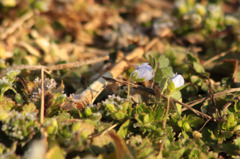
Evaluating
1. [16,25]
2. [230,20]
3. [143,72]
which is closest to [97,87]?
[143,72]

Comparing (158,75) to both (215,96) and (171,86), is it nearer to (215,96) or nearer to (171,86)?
(171,86)

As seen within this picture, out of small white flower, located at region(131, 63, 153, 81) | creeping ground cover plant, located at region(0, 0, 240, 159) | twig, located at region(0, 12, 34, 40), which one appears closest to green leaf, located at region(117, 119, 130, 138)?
creeping ground cover plant, located at region(0, 0, 240, 159)

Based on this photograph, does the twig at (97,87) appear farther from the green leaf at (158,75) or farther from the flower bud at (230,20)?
the flower bud at (230,20)

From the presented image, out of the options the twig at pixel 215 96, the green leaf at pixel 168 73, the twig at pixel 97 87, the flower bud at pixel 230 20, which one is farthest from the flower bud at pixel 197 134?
the flower bud at pixel 230 20

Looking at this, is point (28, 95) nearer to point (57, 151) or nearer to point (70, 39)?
point (57, 151)

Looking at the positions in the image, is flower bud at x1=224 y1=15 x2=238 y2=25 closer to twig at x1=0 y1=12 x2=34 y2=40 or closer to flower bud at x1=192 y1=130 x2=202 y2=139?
flower bud at x1=192 y1=130 x2=202 y2=139

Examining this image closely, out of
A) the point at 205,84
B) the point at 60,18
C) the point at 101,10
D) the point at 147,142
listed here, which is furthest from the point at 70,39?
the point at 147,142

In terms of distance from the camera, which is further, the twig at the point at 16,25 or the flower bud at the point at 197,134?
the twig at the point at 16,25

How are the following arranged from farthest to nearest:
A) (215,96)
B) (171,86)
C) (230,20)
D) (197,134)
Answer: (230,20)
(215,96)
(197,134)
(171,86)

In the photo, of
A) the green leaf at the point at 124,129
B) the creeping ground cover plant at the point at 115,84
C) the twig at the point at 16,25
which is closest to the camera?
the creeping ground cover plant at the point at 115,84
